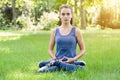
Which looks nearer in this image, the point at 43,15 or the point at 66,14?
the point at 66,14

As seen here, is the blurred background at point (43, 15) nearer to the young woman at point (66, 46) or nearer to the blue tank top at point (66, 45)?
the young woman at point (66, 46)

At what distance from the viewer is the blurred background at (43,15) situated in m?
48.2

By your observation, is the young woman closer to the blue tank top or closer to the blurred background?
the blue tank top

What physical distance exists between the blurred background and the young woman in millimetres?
35397

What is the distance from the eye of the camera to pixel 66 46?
25.6 ft

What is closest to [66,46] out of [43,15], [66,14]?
[66,14]

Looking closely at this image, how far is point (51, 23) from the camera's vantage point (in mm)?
47500

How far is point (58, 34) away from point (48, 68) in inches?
32.0

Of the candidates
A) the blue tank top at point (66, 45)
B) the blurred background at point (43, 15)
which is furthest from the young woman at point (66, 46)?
the blurred background at point (43, 15)

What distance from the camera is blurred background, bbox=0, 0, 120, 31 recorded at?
158 ft

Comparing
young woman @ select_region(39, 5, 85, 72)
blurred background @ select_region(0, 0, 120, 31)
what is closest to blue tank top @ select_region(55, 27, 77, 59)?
young woman @ select_region(39, 5, 85, 72)

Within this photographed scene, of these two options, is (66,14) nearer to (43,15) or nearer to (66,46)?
(66,46)

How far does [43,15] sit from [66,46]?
42.8 m

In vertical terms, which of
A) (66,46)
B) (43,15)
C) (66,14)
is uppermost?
(66,14)
